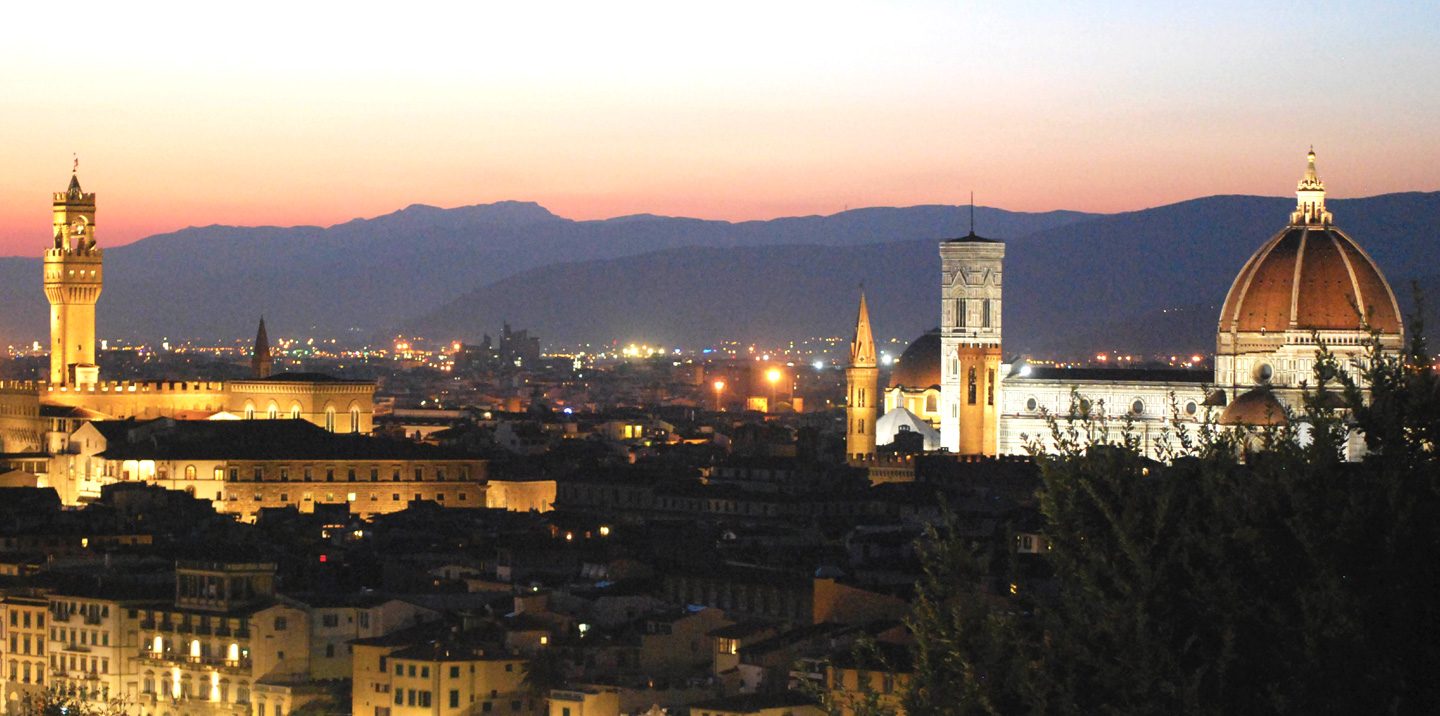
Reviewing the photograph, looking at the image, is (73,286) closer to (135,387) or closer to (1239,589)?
(135,387)

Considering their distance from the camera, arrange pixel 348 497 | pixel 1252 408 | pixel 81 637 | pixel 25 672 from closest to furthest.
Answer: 1. pixel 81 637
2. pixel 25 672
3. pixel 348 497
4. pixel 1252 408

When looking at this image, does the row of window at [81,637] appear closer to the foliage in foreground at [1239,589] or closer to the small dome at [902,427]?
the foliage in foreground at [1239,589]

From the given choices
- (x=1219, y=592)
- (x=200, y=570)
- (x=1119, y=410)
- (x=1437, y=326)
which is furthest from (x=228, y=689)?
(x=1437, y=326)

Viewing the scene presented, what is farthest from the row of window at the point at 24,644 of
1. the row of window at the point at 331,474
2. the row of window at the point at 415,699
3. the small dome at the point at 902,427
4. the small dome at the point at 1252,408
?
the small dome at the point at 902,427

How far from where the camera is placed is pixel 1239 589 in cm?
2225

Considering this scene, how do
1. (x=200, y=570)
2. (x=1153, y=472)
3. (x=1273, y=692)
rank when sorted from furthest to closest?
(x=200, y=570)
(x=1153, y=472)
(x=1273, y=692)

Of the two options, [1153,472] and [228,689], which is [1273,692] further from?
[228,689]

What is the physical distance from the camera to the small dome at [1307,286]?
337 ft

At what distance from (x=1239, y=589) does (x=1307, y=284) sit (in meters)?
83.1

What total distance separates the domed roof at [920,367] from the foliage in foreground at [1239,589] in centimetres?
10032

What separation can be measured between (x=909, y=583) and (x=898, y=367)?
252 feet

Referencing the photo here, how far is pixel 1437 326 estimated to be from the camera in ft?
568

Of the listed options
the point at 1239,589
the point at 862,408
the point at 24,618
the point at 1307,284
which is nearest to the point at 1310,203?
the point at 1307,284

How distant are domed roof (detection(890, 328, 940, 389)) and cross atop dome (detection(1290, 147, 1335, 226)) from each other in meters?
20.4
